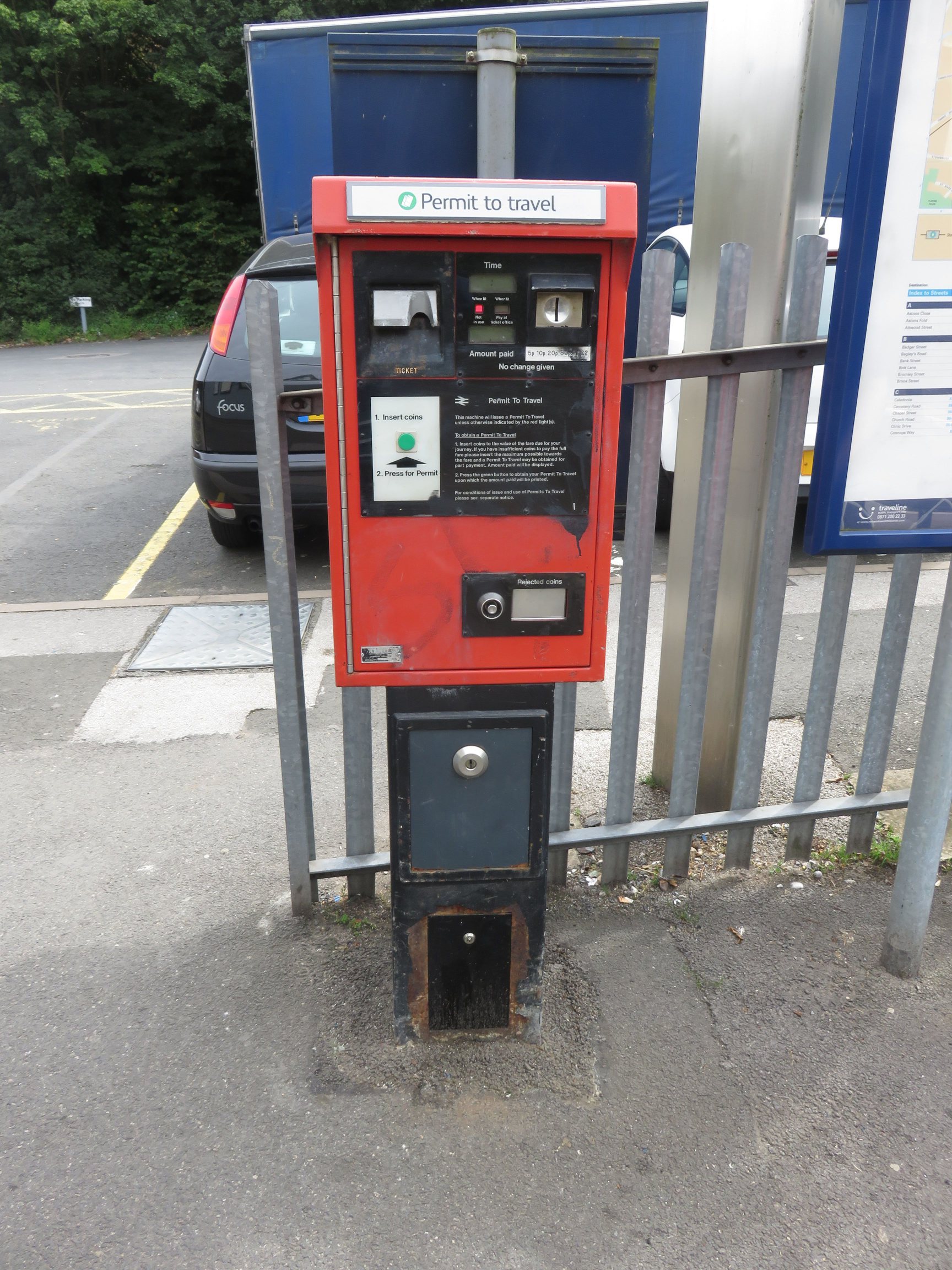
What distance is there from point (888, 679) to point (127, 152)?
84.5 feet

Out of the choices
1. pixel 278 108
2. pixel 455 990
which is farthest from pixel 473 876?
pixel 278 108

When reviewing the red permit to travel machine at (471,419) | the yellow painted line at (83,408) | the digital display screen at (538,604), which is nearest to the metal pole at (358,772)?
the red permit to travel machine at (471,419)

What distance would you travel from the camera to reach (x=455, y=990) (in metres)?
2.29

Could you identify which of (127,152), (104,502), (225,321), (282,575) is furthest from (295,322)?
(127,152)

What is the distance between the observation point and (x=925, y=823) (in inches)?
94.2

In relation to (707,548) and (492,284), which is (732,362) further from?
(492,284)

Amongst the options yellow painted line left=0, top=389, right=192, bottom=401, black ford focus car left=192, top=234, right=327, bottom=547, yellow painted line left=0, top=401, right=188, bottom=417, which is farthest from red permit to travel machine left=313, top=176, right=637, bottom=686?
yellow painted line left=0, top=389, right=192, bottom=401

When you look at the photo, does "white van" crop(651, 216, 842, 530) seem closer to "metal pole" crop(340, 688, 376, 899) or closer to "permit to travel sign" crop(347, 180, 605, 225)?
"metal pole" crop(340, 688, 376, 899)

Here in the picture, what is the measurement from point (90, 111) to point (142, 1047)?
86.2 ft

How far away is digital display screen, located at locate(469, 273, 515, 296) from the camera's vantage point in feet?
5.71

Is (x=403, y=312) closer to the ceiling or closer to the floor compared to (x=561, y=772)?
closer to the ceiling

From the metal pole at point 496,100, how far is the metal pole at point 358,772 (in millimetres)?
1275

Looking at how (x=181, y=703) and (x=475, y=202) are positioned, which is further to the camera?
(x=181, y=703)

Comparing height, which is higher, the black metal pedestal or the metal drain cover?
the black metal pedestal
